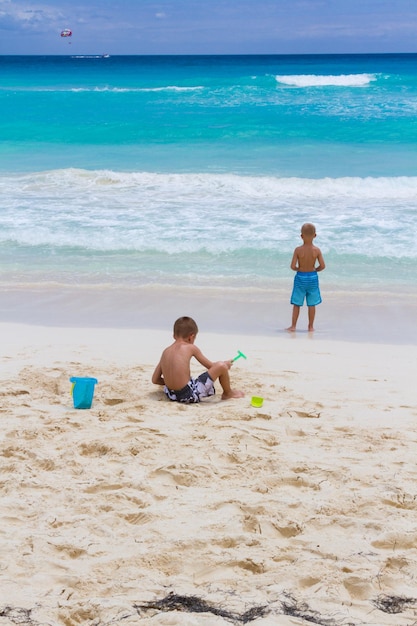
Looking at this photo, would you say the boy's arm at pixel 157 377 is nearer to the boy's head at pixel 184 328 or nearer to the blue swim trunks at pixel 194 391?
the blue swim trunks at pixel 194 391

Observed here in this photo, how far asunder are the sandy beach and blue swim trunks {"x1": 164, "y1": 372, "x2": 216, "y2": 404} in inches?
3.7

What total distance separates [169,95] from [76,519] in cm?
3597

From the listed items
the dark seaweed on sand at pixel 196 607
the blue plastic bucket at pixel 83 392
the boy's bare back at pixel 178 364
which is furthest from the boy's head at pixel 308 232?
the dark seaweed on sand at pixel 196 607

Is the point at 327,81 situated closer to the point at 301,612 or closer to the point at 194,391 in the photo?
the point at 194,391

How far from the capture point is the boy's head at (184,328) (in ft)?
18.9

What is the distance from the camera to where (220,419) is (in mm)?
5242

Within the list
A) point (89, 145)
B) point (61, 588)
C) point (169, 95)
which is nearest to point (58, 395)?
point (61, 588)

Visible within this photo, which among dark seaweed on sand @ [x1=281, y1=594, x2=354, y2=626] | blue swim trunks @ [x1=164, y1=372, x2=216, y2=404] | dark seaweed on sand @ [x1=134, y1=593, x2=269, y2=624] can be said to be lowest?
dark seaweed on sand @ [x1=134, y1=593, x2=269, y2=624]

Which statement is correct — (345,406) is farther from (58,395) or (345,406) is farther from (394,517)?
(58,395)

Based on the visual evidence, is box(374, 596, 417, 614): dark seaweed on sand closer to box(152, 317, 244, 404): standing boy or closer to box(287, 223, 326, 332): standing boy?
box(152, 317, 244, 404): standing boy

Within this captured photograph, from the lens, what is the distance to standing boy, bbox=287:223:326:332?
7852 millimetres

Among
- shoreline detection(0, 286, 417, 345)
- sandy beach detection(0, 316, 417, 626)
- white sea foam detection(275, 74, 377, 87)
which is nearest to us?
sandy beach detection(0, 316, 417, 626)

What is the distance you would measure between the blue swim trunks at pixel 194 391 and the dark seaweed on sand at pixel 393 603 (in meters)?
2.72

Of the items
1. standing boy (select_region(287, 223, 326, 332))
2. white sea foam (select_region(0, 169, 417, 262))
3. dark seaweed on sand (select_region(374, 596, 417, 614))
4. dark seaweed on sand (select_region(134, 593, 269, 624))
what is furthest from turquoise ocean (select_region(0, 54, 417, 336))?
dark seaweed on sand (select_region(374, 596, 417, 614))
